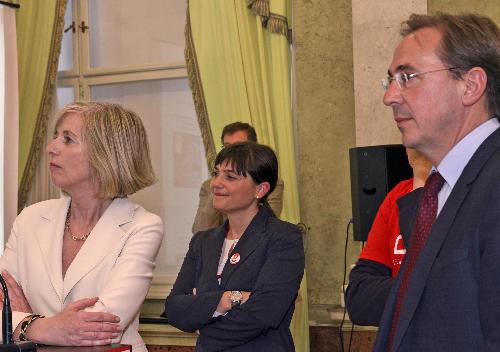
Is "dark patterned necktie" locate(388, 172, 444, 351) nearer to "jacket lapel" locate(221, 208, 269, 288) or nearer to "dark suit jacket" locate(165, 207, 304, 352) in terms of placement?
"dark suit jacket" locate(165, 207, 304, 352)

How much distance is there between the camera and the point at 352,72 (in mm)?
5324

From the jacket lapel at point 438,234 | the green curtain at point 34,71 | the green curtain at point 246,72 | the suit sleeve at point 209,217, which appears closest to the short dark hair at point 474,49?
the jacket lapel at point 438,234

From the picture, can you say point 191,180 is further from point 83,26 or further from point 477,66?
point 477,66

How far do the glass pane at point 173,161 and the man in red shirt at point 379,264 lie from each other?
11.5ft

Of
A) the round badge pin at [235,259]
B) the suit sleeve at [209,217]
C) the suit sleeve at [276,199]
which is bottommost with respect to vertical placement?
the round badge pin at [235,259]

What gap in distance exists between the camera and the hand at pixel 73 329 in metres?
2.20

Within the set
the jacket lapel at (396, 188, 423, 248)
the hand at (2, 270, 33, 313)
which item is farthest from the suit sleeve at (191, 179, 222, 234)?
Result: the jacket lapel at (396, 188, 423, 248)

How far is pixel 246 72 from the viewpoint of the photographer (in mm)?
5570

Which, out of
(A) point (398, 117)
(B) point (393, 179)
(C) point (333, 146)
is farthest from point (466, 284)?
(C) point (333, 146)

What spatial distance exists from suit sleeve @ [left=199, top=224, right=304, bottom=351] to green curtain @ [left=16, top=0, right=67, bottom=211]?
146 inches

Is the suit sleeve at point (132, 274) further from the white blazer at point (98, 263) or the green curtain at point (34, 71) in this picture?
the green curtain at point (34, 71)

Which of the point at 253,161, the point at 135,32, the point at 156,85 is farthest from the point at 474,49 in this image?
the point at 135,32

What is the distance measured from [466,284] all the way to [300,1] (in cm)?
413

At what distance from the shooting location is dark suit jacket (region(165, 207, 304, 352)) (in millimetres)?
2971
